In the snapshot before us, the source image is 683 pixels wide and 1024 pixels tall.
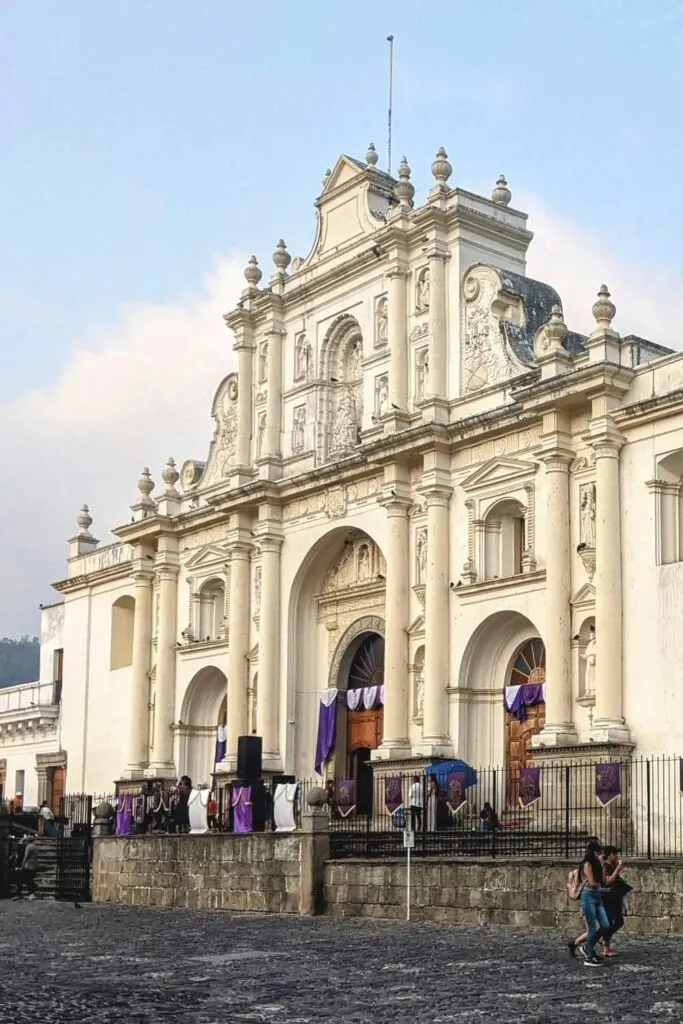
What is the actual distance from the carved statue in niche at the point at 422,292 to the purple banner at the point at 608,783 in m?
11.8

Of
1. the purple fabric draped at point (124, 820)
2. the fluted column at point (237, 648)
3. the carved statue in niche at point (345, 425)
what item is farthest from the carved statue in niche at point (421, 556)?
the purple fabric draped at point (124, 820)

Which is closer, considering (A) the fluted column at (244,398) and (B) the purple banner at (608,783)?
(B) the purple banner at (608,783)

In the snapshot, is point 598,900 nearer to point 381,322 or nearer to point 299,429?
point 381,322

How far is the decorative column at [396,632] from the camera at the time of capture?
3216cm

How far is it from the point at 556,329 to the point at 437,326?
12.8ft

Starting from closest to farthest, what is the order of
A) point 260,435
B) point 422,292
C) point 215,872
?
point 215,872
point 422,292
point 260,435

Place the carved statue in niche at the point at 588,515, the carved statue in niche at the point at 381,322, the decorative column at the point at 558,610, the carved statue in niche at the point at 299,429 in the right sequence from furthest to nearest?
the carved statue in niche at the point at 299,429 < the carved statue in niche at the point at 381,322 < the carved statue in niche at the point at 588,515 < the decorative column at the point at 558,610

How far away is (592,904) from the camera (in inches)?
649

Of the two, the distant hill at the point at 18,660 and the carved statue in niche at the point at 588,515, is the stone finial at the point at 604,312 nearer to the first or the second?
A: the carved statue in niche at the point at 588,515

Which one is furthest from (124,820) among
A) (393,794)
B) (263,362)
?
(263,362)

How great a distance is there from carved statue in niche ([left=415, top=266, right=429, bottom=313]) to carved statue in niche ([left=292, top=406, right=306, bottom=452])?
15.2 ft

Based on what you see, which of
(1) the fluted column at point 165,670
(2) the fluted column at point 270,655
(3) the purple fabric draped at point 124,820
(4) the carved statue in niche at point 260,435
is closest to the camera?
(3) the purple fabric draped at point 124,820

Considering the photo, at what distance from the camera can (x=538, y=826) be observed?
2709 cm

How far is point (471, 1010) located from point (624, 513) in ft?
53.3
